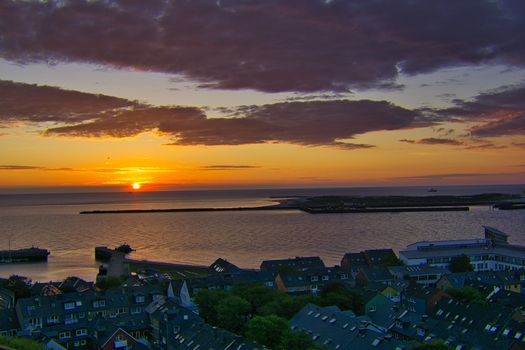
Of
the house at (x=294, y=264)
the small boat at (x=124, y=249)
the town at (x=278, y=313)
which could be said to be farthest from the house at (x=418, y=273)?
the small boat at (x=124, y=249)

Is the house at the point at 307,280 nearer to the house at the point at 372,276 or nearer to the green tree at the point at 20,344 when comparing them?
the house at the point at 372,276

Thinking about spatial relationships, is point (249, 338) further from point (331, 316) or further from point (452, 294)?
point (452, 294)

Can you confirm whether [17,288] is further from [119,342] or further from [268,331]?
[268,331]

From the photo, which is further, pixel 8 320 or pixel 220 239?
pixel 220 239

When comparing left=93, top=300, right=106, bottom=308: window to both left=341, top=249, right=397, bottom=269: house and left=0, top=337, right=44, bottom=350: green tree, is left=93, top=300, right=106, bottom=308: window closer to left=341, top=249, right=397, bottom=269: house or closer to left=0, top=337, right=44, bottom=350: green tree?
left=0, top=337, right=44, bottom=350: green tree

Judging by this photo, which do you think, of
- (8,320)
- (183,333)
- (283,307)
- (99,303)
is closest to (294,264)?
(283,307)

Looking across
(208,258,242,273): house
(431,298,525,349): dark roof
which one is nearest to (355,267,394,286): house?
(208,258,242,273): house
